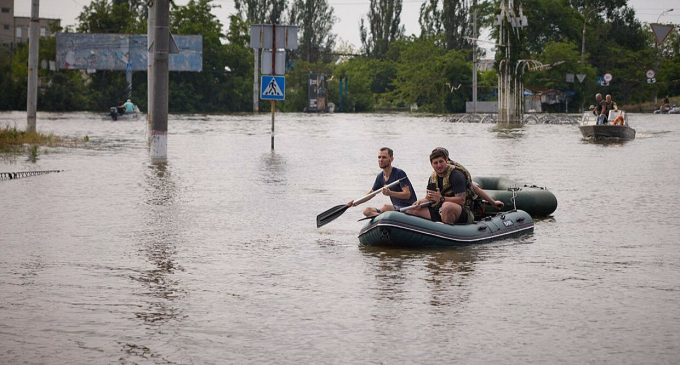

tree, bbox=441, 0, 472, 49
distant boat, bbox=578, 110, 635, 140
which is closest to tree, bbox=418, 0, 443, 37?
tree, bbox=441, 0, 472, 49

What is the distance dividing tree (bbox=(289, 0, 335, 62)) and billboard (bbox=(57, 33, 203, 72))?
29378 mm

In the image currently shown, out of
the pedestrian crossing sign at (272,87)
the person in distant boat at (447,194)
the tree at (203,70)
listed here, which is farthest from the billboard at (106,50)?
the person in distant boat at (447,194)

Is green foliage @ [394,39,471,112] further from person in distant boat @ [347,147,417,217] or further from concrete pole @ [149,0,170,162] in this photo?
person in distant boat @ [347,147,417,217]

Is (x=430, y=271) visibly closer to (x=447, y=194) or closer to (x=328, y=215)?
(x=447, y=194)

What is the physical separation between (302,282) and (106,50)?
327 feet

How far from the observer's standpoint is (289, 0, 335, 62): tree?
13850 centimetres

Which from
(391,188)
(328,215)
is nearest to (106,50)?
(328,215)

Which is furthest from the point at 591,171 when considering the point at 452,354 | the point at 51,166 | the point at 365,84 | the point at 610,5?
the point at 610,5

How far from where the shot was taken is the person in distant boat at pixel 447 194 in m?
14.9

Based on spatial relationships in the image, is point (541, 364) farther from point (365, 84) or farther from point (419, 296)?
point (365, 84)

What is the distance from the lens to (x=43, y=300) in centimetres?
1107

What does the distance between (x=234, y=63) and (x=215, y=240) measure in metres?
109

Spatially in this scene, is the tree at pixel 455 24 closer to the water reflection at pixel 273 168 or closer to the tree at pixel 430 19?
the tree at pixel 430 19

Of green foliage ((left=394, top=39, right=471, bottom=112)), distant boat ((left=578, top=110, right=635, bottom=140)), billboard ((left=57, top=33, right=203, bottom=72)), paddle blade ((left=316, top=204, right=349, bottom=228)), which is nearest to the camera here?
paddle blade ((left=316, top=204, right=349, bottom=228))
